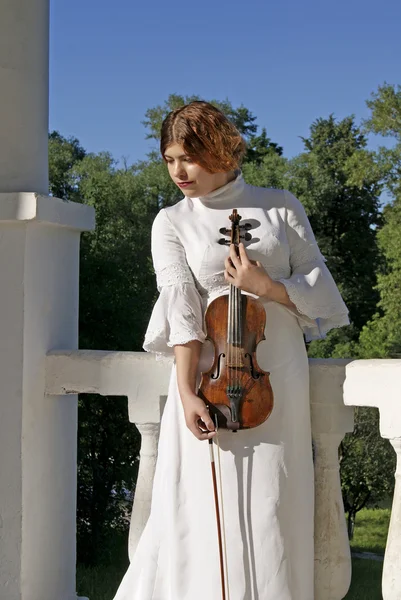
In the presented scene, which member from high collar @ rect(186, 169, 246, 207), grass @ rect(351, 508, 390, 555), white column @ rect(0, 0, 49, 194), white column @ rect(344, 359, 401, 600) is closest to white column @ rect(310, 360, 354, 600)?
white column @ rect(344, 359, 401, 600)

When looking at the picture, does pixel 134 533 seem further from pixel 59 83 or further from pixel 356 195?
pixel 59 83

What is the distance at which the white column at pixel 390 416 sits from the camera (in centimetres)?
254

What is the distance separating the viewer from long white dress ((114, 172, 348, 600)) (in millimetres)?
2539

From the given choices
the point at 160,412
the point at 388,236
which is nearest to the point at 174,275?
the point at 160,412

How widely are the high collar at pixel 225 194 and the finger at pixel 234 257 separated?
23 cm

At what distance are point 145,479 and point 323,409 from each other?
62 centimetres

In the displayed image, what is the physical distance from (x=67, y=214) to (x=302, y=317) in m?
0.94

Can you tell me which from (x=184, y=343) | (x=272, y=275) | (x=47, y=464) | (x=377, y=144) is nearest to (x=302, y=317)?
(x=272, y=275)

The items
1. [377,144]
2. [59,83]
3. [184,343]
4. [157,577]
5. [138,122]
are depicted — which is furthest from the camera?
[59,83]

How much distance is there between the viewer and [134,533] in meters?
2.98

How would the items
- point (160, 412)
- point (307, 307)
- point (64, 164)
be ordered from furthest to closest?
point (64, 164), point (160, 412), point (307, 307)

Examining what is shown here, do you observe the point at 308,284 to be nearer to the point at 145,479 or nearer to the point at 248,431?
the point at 248,431

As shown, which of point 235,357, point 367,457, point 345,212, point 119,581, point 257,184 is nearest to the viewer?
point 235,357

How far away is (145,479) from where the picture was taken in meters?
2.97
